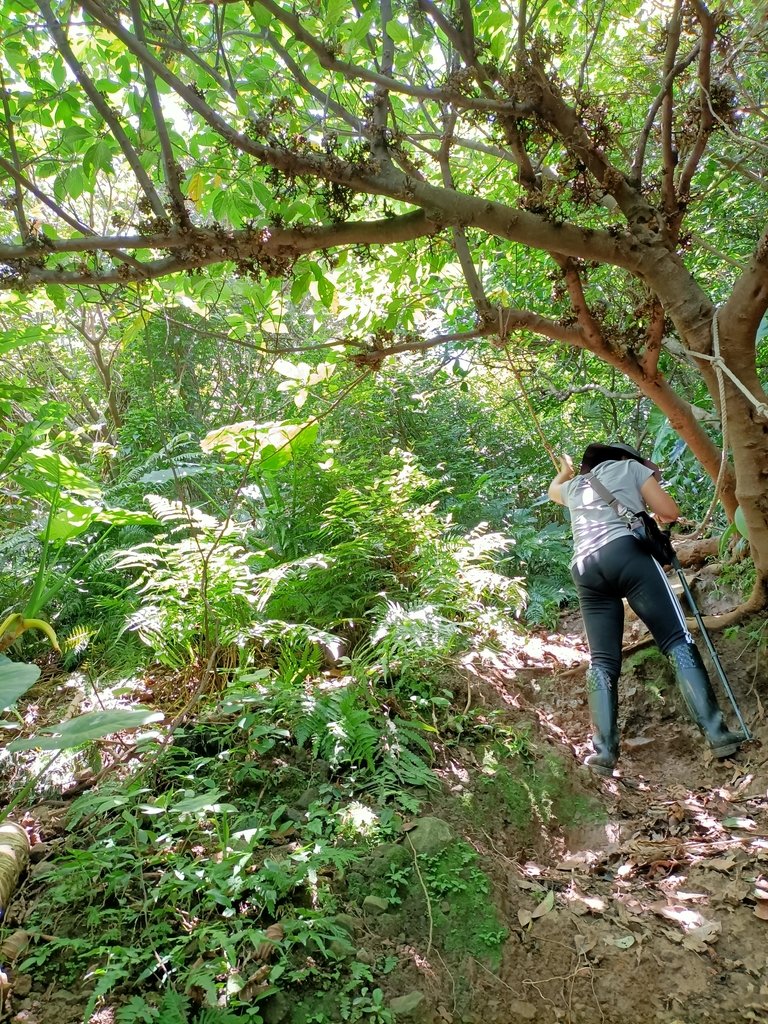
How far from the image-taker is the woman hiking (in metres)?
3.64

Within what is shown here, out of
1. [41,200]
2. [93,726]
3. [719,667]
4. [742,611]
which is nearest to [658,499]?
[742,611]

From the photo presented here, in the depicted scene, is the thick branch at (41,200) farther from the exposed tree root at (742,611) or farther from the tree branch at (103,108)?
the exposed tree root at (742,611)

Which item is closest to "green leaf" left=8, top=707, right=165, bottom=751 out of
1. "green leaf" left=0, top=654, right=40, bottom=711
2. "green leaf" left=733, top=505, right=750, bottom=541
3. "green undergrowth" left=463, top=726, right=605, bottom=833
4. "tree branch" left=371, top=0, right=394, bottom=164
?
"green leaf" left=0, top=654, right=40, bottom=711

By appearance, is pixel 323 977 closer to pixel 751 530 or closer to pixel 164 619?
pixel 164 619

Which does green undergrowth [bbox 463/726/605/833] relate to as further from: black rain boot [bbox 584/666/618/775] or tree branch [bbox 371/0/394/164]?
tree branch [bbox 371/0/394/164]

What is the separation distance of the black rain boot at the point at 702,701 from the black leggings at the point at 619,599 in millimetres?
94

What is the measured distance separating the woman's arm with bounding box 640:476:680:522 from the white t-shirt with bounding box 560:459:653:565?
4cm

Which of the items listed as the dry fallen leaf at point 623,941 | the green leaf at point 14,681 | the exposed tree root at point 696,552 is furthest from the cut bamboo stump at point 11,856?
the exposed tree root at point 696,552

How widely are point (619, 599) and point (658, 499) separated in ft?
2.40

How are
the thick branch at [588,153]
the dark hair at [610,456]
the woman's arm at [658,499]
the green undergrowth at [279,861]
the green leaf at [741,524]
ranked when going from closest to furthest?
the green undergrowth at [279,861]
the thick branch at [588,153]
the green leaf at [741,524]
the woman's arm at [658,499]
the dark hair at [610,456]

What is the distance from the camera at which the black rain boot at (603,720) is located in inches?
142

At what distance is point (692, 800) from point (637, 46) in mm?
7080

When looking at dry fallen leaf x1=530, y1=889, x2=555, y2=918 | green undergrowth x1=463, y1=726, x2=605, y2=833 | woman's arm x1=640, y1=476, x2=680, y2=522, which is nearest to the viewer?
dry fallen leaf x1=530, y1=889, x2=555, y2=918

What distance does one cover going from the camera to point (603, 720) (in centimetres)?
377
